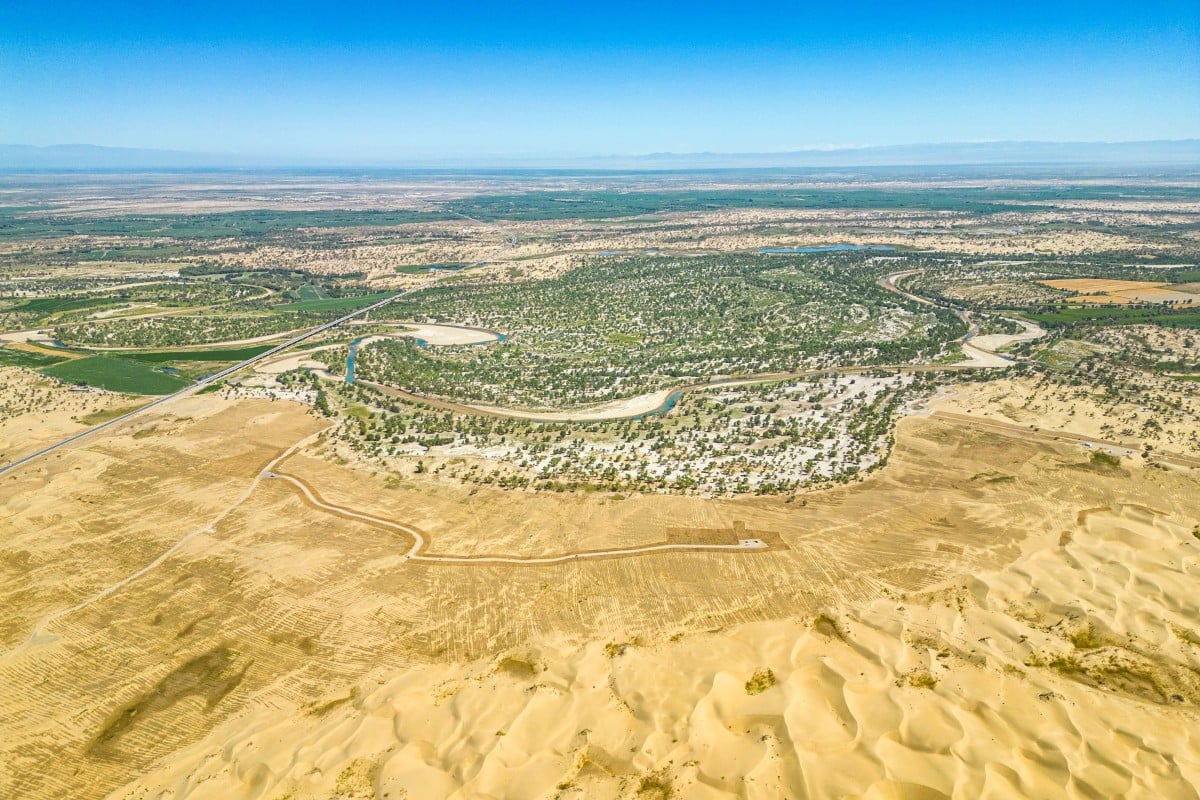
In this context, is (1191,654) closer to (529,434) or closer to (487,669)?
(487,669)

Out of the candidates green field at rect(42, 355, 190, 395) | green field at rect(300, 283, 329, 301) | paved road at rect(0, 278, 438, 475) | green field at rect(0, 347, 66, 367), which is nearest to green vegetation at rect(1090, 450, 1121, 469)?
paved road at rect(0, 278, 438, 475)

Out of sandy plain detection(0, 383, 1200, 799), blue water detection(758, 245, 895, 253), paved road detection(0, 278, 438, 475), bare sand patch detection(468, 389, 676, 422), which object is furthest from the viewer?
blue water detection(758, 245, 895, 253)

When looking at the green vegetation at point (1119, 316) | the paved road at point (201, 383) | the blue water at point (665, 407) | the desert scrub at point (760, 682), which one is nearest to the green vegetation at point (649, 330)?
the blue water at point (665, 407)

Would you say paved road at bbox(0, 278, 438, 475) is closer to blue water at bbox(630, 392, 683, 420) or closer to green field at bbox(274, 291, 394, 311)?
green field at bbox(274, 291, 394, 311)

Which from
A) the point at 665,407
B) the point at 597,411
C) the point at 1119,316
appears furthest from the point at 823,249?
the point at 597,411

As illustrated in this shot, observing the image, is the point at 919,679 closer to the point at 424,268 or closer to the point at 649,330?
Result: the point at 649,330

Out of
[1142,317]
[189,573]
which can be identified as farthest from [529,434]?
[1142,317]
